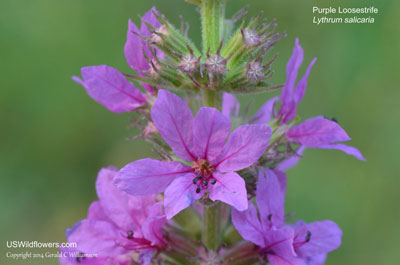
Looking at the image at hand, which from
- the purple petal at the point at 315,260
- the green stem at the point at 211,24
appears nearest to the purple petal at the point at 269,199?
the purple petal at the point at 315,260

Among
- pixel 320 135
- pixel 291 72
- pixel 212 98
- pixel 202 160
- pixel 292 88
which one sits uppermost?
pixel 291 72

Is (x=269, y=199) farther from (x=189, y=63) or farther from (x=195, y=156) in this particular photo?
(x=189, y=63)

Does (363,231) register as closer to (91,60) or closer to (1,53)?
(91,60)

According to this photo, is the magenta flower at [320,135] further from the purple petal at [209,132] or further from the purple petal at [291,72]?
the purple petal at [209,132]

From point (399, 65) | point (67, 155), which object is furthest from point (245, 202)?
point (67, 155)

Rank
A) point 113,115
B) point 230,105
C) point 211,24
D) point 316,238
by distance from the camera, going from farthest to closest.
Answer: point 113,115
point 230,105
point 316,238
point 211,24

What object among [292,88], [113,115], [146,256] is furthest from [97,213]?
[113,115]

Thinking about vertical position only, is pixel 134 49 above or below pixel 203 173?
above

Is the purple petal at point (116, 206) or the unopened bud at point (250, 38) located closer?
the unopened bud at point (250, 38)

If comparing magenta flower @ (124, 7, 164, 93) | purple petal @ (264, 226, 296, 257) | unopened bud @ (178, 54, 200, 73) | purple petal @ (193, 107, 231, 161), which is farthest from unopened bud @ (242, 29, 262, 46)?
purple petal @ (264, 226, 296, 257)
